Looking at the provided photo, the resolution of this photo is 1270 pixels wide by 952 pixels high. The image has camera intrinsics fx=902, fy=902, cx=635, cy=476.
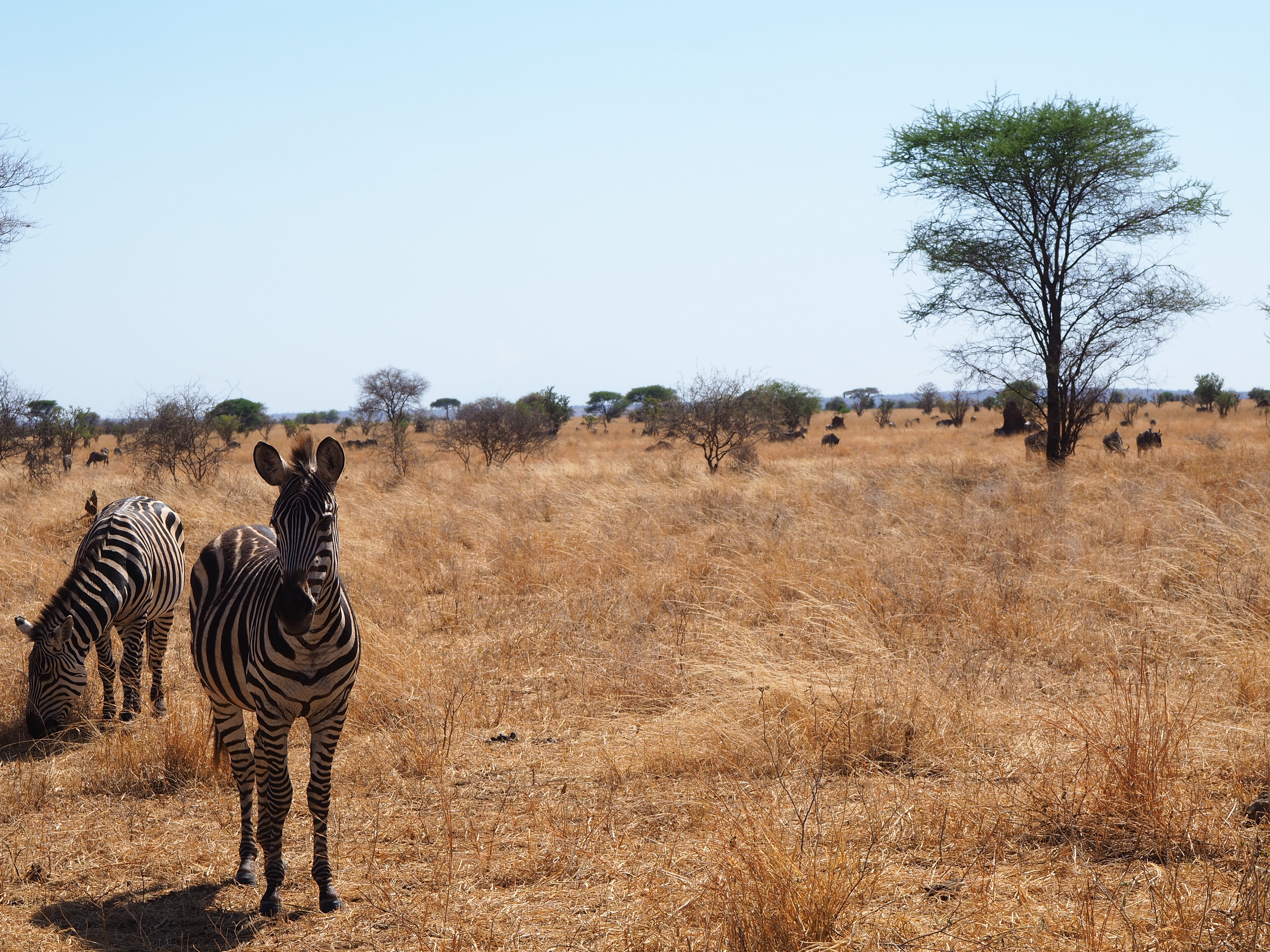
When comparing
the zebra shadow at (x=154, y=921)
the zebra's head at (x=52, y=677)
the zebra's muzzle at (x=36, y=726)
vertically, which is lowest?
the zebra shadow at (x=154, y=921)

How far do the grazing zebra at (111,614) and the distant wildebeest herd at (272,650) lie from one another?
0.05ft

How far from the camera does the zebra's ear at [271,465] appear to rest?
140 inches

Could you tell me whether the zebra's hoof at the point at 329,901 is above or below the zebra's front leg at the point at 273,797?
below

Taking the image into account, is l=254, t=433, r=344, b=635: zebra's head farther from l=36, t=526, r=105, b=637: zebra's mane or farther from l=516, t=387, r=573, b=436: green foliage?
l=516, t=387, r=573, b=436: green foliage

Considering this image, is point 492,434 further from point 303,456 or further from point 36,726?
point 303,456

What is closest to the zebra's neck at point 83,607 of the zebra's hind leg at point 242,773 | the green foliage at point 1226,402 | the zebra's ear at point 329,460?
the zebra's hind leg at point 242,773

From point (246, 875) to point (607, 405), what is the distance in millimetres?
69833

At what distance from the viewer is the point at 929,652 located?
22.3 ft

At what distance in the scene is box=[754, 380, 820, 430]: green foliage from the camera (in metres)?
36.2

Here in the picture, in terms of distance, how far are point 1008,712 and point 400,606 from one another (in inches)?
223

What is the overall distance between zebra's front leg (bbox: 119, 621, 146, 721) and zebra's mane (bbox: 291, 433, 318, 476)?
369cm

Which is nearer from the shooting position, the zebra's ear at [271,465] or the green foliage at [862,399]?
the zebra's ear at [271,465]

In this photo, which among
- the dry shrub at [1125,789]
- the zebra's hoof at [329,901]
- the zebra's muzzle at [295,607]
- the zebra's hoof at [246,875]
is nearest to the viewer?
the zebra's muzzle at [295,607]

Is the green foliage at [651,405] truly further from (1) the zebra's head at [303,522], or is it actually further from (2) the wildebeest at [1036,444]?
(1) the zebra's head at [303,522]
